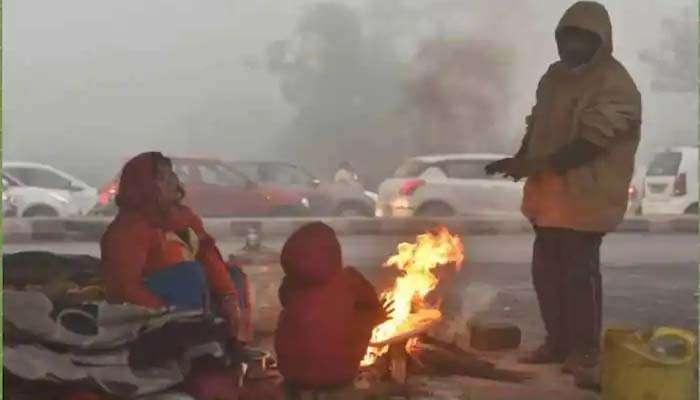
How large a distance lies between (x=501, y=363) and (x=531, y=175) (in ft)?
2.02

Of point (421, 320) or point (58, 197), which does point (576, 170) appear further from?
point (58, 197)

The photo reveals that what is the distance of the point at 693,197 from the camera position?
125 inches

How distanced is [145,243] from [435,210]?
93 cm

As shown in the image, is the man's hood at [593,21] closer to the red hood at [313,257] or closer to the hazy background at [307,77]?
the hazy background at [307,77]

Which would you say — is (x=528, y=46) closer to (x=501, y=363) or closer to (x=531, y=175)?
(x=531, y=175)

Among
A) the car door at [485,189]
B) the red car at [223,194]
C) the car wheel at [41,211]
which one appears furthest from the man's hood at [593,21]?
the car wheel at [41,211]

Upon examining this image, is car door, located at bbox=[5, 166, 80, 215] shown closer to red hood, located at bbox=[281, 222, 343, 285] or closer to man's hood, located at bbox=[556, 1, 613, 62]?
red hood, located at bbox=[281, 222, 343, 285]

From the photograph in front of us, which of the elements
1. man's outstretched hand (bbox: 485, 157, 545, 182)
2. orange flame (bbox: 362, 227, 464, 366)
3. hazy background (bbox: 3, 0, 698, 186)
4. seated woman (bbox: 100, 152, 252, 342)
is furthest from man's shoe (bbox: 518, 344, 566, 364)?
seated woman (bbox: 100, 152, 252, 342)

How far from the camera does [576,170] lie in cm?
305

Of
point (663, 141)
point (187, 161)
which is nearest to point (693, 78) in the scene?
point (663, 141)

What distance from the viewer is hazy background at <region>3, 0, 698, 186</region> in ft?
10.0

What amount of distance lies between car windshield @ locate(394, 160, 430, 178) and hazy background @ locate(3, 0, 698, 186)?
1.3 inches

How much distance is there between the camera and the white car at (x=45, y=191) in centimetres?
307

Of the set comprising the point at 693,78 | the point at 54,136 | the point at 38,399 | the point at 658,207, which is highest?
the point at 693,78
